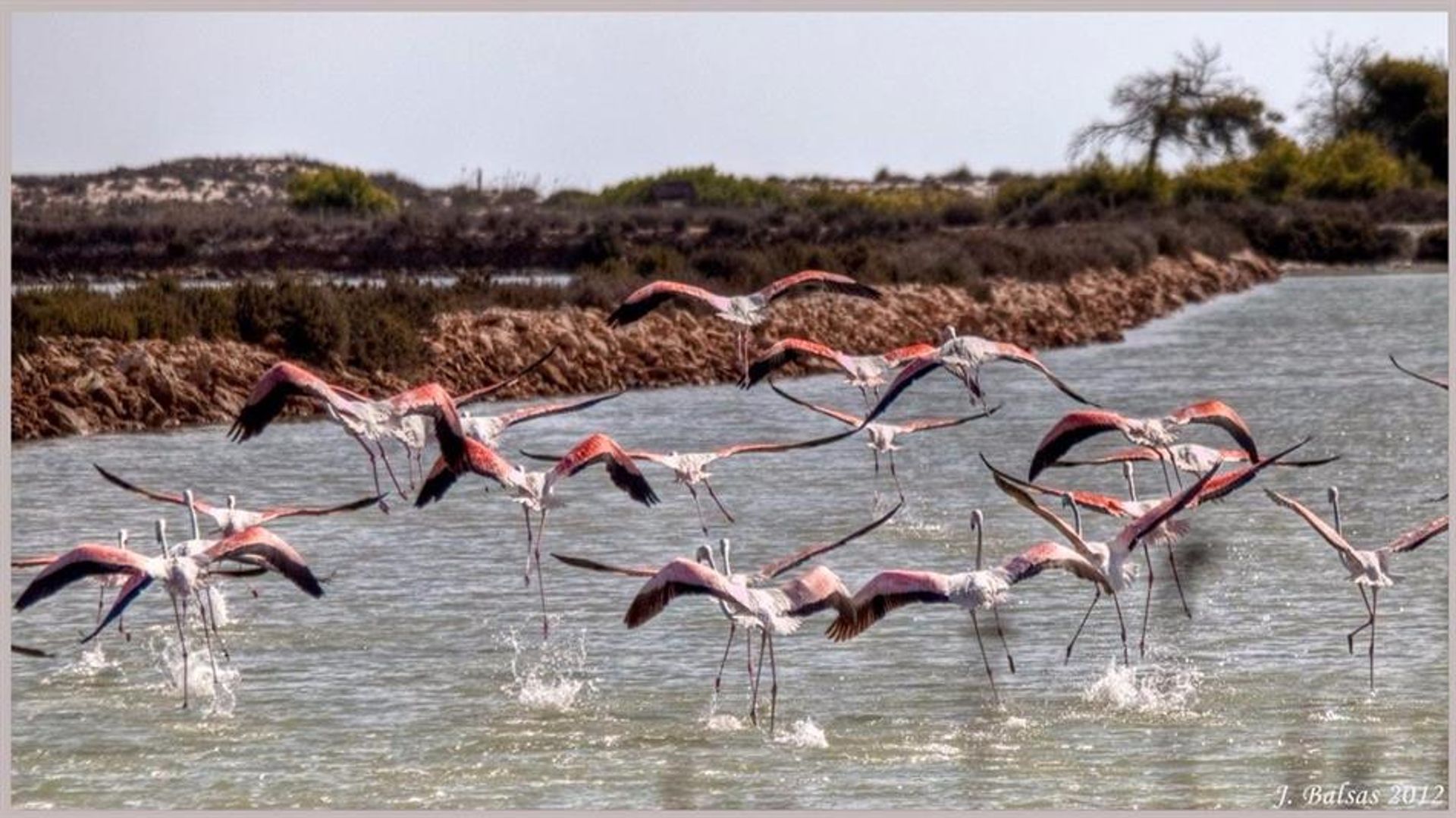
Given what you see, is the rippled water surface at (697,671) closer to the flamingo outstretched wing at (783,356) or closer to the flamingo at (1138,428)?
the flamingo at (1138,428)

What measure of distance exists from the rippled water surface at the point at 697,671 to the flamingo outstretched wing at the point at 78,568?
1.35 meters

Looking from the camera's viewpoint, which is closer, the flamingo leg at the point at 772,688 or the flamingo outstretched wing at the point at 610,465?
the flamingo leg at the point at 772,688

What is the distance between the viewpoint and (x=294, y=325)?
3416 centimetres

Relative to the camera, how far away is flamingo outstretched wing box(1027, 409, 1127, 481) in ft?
55.9

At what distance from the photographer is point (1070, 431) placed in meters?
17.1

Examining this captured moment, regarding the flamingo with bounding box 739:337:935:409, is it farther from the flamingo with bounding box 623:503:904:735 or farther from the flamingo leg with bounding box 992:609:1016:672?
the flamingo with bounding box 623:503:904:735

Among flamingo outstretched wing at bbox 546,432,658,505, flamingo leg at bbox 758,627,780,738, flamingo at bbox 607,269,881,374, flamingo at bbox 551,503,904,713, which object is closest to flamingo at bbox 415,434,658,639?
flamingo outstretched wing at bbox 546,432,658,505

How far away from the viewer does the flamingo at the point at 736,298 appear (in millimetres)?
18406

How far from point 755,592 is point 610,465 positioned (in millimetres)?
1469

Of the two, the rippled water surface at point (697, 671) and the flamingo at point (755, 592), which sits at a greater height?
the flamingo at point (755, 592)

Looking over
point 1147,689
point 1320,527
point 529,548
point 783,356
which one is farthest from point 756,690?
point 529,548

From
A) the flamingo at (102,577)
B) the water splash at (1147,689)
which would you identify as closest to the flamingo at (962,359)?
the water splash at (1147,689)

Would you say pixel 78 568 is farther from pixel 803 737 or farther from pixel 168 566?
pixel 803 737

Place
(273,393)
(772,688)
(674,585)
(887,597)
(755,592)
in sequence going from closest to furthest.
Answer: (674,585), (887,597), (755,592), (273,393), (772,688)
